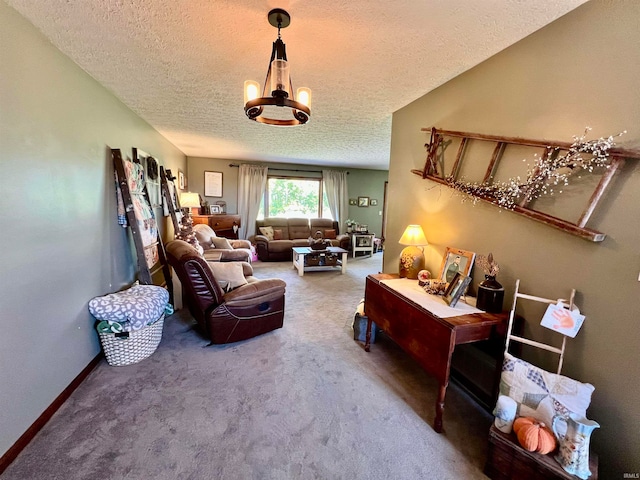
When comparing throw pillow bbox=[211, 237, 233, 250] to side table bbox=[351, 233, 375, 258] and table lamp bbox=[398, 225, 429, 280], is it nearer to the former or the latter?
side table bbox=[351, 233, 375, 258]

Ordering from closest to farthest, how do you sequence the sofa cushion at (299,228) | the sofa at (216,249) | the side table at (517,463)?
the side table at (517,463)
the sofa at (216,249)
the sofa cushion at (299,228)

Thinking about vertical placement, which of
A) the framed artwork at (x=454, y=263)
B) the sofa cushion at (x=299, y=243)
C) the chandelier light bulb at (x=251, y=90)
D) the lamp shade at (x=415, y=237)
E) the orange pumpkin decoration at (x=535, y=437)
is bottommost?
the orange pumpkin decoration at (x=535, y=437)

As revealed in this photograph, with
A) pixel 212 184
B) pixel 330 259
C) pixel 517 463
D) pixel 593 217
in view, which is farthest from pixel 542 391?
pixel 212 184

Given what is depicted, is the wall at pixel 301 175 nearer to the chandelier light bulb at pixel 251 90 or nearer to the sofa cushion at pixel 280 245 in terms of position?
the sofa cushion at pixel 280 245

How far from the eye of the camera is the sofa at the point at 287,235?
20.2 ft

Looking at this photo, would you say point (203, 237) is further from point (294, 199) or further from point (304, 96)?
point (304, 96)

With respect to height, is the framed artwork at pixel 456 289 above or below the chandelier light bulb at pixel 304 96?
below

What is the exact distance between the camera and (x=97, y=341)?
224 cm

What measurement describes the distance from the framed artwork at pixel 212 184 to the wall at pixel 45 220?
4.19 metres

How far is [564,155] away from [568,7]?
698 millimetres

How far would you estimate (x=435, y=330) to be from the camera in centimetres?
164

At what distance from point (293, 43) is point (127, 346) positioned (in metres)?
2.48

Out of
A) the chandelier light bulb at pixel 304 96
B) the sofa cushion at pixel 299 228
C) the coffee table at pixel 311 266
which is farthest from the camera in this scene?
the sofa cushion at pixel 299 228

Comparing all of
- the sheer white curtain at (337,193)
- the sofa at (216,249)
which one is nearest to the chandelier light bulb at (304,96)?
the sofa at (216,249)
